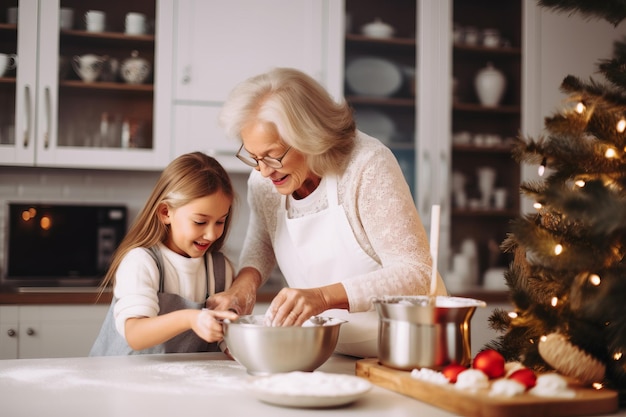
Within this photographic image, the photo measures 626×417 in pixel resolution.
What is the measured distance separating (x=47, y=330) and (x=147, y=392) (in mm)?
1900

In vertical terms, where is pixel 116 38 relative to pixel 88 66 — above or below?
above

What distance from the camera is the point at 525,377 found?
102cm

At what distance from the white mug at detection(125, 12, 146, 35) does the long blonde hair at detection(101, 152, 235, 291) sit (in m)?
1.59

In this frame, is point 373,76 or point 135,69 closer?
point 135,69

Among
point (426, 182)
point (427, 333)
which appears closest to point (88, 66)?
point (426, 182)

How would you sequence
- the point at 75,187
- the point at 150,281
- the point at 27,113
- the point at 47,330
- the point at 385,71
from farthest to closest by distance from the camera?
1. the point at 385,71
2. the point at 75,187
3. the point at 27,113
4. the point at 47,330
5. the point at 150,281

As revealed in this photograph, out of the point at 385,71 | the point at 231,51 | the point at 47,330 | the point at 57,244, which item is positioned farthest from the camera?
the point at 385,71

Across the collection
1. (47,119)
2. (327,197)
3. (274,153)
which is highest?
(47,119)

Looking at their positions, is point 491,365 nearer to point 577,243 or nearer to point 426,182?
point 577,243

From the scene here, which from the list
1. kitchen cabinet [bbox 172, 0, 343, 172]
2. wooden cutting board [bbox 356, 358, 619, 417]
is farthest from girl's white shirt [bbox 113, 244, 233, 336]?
kitchen cabinet [bbox 172, 0, 343, 172]

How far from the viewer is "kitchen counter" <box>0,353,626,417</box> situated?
0.99m

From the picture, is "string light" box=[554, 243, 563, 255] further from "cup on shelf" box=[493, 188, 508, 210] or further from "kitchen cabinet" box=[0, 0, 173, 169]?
"cup on shelf" box=[493, 188, 508, 210]

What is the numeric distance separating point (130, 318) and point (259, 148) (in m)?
0.50

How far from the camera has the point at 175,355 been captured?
→ 1471 millimetres
